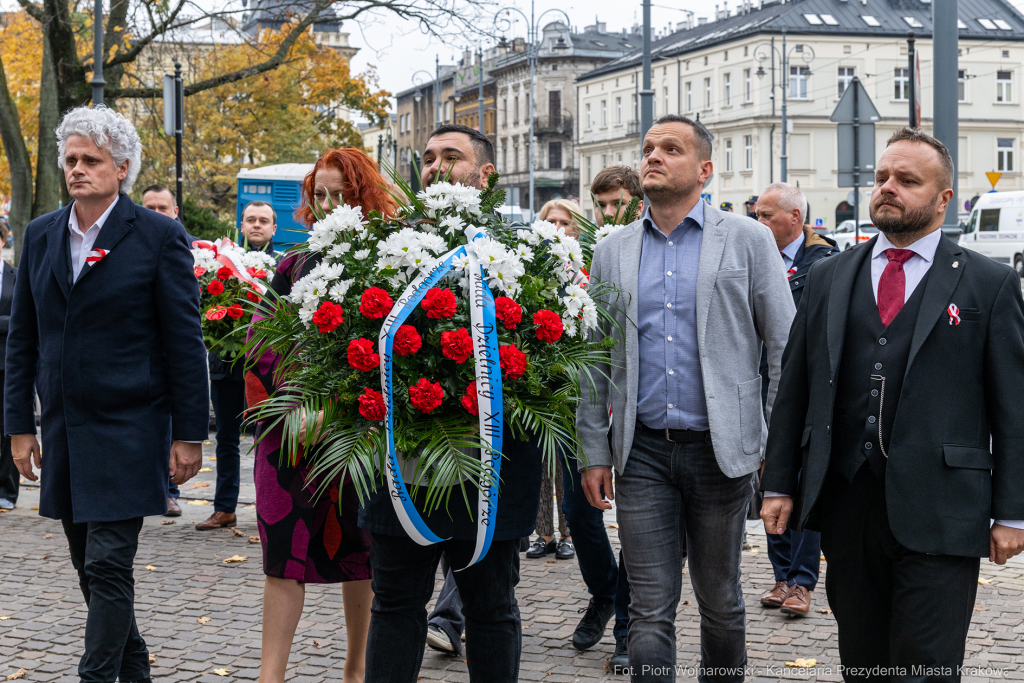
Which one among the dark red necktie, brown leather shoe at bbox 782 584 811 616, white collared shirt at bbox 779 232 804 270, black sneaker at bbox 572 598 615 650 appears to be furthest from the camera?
white collared shirt at bbox 779 232 804 270

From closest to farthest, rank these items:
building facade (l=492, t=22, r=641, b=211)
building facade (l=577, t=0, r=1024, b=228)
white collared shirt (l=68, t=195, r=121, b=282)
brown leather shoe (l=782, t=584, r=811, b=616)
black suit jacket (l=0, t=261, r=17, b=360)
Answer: white collared shirt (l=68, t=195, r=121, b=282)
brown leather shoe (l=782, t=584, r=811, b=616)
black suit jacket (l=0, t=261, r=17, b=360)
building facade (l=577, t=0, r=1024, b=228)
building facade (l=492, t=22, r=641, b=211)

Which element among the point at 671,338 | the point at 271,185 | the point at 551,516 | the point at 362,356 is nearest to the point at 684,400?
the point at 671,338

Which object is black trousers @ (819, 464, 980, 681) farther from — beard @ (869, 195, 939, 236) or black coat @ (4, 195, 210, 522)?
black coat @ (4, 195, 210, 522)

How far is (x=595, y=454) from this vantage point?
13.9 ft

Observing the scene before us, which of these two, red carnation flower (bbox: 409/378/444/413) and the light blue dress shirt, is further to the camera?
the light blue dress shirt

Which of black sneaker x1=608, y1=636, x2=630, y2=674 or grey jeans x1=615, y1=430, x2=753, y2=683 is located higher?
grey jeans x1=615, y1=430, x2=753, y2=683

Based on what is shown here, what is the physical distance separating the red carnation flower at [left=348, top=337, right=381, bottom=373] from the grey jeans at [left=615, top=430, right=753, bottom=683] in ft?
3.96

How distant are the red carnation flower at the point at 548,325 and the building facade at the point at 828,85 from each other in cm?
6062

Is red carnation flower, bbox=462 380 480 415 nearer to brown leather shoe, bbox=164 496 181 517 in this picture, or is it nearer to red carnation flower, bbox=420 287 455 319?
red carnation flower, bbox=420 287 455 319

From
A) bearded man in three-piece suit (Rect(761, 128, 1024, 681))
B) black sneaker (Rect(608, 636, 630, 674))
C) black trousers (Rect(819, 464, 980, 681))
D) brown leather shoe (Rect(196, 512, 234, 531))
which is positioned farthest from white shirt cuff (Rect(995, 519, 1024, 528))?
brown leather shoe (Rect(196, 512, 234, 531))

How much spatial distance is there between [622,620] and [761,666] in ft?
2.17

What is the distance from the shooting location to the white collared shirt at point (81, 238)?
14.5ft

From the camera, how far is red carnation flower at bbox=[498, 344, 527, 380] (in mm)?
3469

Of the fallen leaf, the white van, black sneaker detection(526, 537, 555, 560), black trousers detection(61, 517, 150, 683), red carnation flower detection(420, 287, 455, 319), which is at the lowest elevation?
the fallen leaf
